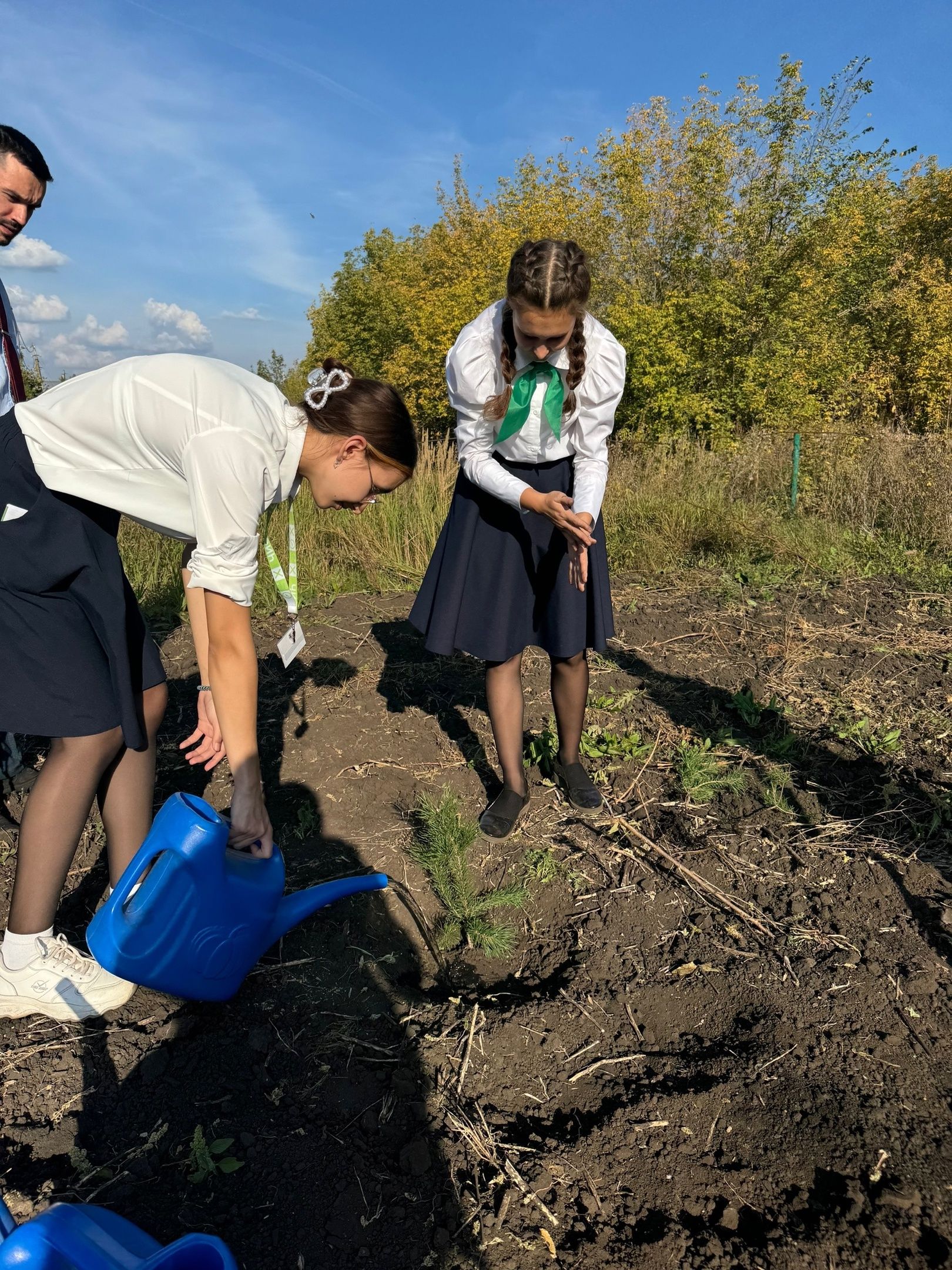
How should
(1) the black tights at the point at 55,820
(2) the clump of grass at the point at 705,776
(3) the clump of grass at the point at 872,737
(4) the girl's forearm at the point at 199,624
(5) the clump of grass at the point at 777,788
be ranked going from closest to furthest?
(1) the black tights at the point at 55,820 < (4) the girl's forearm at the point at 199,624 < (5) the clump of grass at the point at 777,788 < (2) the clump of grass at the point at 705,776 < (3) the clump of grass at the point at 872,737

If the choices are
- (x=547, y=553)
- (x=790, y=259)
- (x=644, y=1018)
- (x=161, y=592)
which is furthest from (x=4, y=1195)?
(x=790, y=259)

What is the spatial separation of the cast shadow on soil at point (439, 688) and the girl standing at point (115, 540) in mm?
1390

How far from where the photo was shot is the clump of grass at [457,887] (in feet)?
6.75

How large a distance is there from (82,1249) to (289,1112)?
2.21ft

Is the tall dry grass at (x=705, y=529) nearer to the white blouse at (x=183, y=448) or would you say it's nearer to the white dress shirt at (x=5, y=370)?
the white dress shirt at (x=5, y=370)

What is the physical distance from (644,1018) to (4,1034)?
1.46 m

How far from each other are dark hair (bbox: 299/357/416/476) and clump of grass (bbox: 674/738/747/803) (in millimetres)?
1620

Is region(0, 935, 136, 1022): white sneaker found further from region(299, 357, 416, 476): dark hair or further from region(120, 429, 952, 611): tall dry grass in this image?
region(120, 429, 952, 611): tall dry grass

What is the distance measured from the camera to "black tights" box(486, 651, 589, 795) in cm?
239

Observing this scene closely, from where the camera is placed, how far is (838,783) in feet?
8.71

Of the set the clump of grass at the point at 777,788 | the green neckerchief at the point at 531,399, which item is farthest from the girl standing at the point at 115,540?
the clump of grass at the point at 777,788

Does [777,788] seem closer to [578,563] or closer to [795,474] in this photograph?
[578,563]

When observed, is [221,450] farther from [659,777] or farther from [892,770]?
[892,770]

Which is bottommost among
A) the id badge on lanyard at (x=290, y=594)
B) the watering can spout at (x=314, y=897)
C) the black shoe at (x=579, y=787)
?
the watering can spout at (x=314, y=897)
